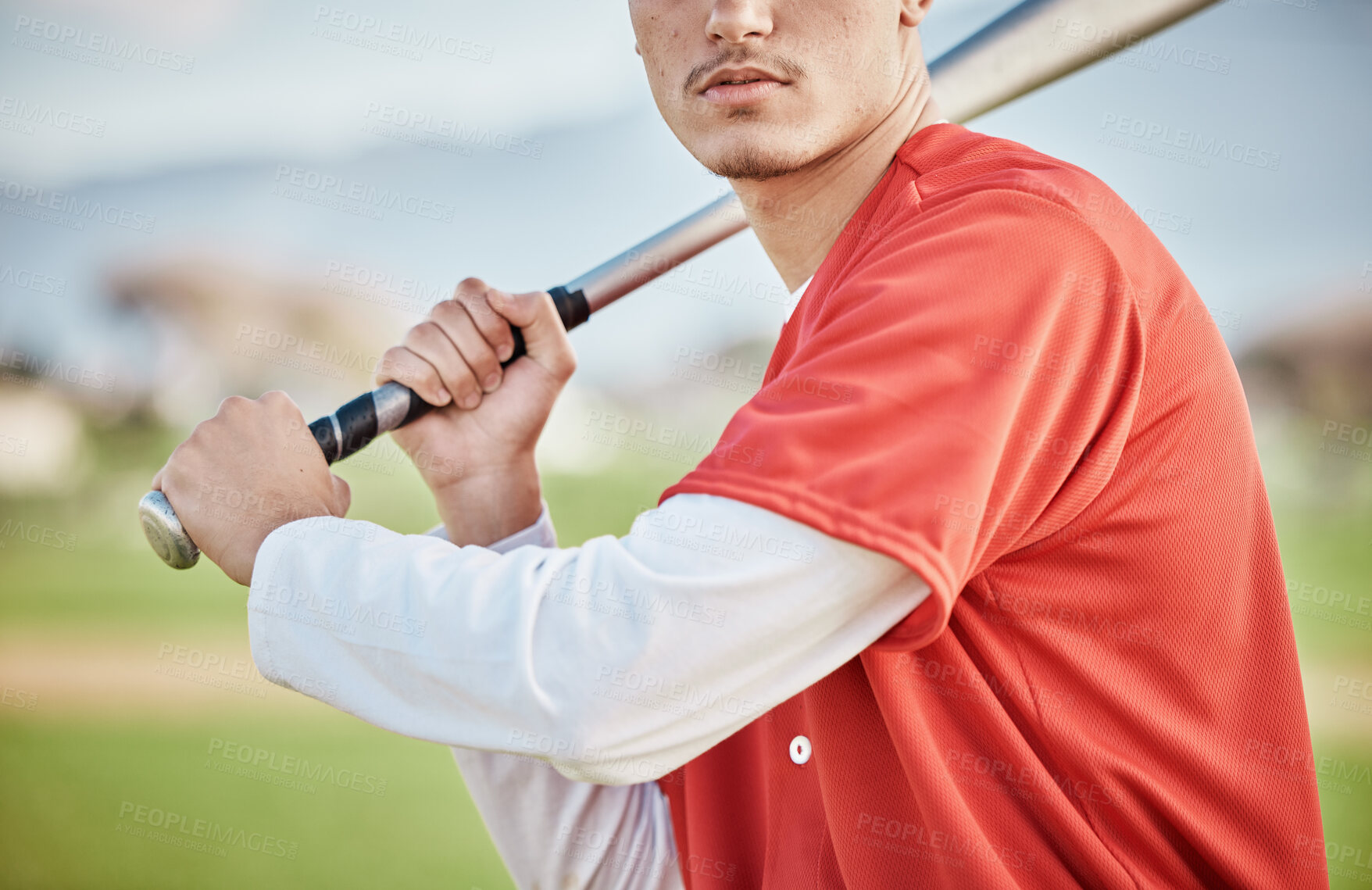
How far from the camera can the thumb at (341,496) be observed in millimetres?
732

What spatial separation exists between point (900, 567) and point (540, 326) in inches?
23.2

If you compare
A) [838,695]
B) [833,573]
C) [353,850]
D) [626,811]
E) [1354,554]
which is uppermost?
[833,573]

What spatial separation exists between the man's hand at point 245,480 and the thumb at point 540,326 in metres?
0.26

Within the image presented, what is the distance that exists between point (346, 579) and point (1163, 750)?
1.66 feet

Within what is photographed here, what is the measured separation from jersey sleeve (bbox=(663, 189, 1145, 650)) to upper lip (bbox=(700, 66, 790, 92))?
0.74ft

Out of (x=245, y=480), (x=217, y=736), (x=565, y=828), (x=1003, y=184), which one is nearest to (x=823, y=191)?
(x=1003, y=184)

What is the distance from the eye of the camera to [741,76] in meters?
0.72

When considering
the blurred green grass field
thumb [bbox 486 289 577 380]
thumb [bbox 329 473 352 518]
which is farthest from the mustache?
the blurred green grass field

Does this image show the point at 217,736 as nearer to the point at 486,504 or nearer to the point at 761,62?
the point at 486,504

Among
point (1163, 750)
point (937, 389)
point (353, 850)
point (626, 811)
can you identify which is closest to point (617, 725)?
point (937, 389)

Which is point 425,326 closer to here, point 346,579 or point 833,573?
point 346,579

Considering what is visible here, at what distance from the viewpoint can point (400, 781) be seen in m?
2.59

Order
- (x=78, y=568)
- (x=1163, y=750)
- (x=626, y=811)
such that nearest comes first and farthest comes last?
(x=1163, y=750), (x=626, y=811), (x=78, y=568)

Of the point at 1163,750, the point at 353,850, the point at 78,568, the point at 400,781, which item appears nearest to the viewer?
the point at 1163,750
